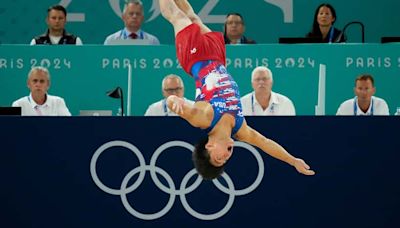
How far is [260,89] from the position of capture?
13.0 metres

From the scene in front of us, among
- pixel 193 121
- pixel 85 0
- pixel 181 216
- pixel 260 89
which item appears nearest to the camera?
pixel 193 121

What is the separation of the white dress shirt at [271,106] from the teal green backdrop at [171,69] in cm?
55

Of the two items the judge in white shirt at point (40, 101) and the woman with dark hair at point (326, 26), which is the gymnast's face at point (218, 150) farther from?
the woman with dark hair at point (326, 26)

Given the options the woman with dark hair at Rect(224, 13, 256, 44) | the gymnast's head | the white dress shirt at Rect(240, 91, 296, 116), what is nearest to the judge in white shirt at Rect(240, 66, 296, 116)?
the white dress shirt at Rect(240, 91, 296, 116)

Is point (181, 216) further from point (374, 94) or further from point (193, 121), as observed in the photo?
point (374, 94)

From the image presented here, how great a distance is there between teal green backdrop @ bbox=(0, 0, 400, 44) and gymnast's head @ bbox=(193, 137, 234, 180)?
6.55m

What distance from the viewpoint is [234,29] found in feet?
46.3

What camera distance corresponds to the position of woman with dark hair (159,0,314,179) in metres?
9.90

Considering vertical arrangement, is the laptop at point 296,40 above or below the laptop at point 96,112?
above

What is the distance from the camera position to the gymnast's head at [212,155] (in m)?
9.85

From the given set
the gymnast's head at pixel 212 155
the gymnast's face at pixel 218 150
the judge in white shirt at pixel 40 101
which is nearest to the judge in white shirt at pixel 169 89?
the judge in white shirt at pixel 40 101

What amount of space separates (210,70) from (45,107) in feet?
11.4

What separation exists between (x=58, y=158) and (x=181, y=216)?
4.48ft

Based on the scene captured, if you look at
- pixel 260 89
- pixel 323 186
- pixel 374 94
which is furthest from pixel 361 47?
pixel 323 186
